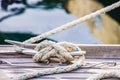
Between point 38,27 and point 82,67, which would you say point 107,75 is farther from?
point 38,27

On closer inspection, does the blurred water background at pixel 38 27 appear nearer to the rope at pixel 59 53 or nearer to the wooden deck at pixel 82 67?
the wooden deck at pixel 82 67

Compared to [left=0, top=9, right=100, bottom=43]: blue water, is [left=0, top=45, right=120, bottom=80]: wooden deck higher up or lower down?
lower down

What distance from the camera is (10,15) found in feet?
9.71

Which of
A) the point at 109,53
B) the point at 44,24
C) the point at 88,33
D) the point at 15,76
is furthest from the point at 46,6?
the point at 15,76

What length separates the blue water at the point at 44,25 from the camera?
9.16ft

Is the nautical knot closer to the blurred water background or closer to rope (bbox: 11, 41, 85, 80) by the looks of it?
rope (bbox: 11, 41, 85, 80)

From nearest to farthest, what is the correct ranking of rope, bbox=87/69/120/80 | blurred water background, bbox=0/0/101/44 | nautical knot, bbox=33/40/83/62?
1. rope, bbox=87/69/120/80
2. nautical knot, bbox=33/40/83/62
3. blurred water background, bbox=0/0/101/44

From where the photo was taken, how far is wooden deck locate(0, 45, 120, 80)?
175 cm

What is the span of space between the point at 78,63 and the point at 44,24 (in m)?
1.06

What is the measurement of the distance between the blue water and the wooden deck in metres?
0.76

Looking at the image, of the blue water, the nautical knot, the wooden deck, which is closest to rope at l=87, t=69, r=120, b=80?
the wooden deck

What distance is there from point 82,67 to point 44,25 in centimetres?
104

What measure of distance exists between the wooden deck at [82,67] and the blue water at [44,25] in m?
0.76

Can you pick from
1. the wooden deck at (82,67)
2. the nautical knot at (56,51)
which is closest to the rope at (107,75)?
the wooden deck at (82,67)
